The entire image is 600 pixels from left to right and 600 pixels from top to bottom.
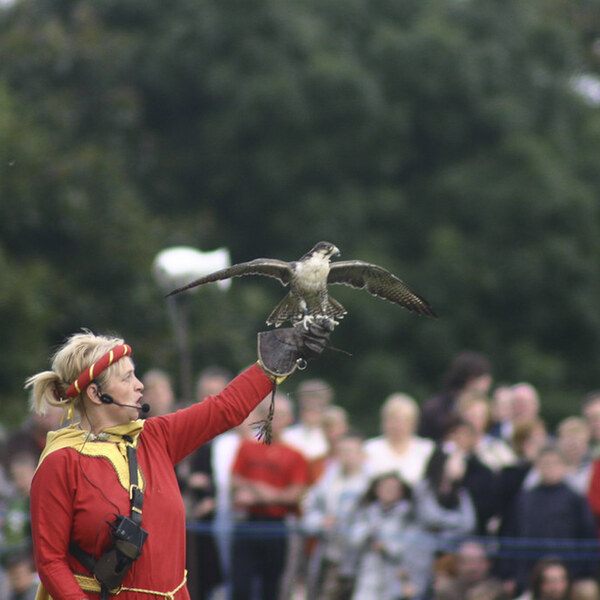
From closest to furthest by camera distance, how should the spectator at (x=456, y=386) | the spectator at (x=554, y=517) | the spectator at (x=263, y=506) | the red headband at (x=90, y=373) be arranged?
1. the red headband at (x=90, y=373)
2. the spectator at (x=554, y=517)
3. the spectator at (x=263, y=506)
4. the spectator at (x=456, y=386)

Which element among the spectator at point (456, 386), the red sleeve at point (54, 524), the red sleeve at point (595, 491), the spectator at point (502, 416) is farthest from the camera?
the spectator at point (502, 416)

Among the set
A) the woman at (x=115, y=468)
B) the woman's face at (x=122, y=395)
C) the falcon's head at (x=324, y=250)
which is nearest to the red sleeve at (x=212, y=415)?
the woman at (x=115, y=468)

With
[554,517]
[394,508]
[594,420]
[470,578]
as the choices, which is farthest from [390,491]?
[594,420]

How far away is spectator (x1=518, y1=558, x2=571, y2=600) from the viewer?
21.3 ft

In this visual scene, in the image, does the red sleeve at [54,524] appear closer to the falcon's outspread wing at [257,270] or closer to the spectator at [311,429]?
the falcon's outspread wing at [257,270]

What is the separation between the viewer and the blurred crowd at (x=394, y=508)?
21.9 ft

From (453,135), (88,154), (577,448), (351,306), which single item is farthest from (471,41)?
(577,448)

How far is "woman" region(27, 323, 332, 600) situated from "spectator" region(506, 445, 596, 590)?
339cm

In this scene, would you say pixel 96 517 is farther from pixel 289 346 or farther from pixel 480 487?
pixel 480 487

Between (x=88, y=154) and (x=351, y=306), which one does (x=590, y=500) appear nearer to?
(x=351, y=306)

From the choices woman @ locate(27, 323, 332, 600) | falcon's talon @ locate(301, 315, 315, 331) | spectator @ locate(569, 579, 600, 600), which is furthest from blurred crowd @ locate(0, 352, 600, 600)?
woman @ locate(27, 323, 332, 600)

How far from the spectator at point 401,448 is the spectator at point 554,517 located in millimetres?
684

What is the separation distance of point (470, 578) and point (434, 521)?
388 mm

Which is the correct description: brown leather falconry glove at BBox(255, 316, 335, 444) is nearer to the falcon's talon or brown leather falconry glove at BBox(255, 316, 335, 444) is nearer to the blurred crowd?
the falcon's talon
